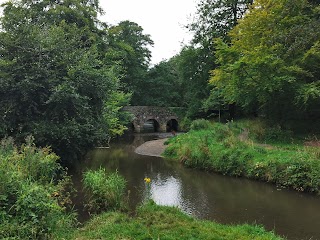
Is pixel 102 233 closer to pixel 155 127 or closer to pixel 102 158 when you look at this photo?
pixel 102 158

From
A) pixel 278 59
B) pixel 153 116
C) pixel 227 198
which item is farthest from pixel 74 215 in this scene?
pixel 153 116

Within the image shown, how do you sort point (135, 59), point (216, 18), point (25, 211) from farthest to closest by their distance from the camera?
point (135, 59), point (216, 18), point (25, 211)

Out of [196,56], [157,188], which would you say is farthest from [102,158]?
[196,56]

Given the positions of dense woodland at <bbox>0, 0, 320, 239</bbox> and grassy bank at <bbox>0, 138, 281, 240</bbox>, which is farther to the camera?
dense woodland at <bbox>0, 0, 320, 239</bbox>

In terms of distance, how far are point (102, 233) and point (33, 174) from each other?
Answer: 3031 millimetres

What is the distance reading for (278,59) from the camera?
61.5 feet

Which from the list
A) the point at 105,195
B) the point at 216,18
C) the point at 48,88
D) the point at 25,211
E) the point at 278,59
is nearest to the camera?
the point at 25,211

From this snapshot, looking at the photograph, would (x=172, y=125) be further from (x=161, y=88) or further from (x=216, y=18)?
(x=216, y=18)

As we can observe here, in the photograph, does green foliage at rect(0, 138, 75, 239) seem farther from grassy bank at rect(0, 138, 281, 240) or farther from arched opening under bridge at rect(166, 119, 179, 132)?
arched opening under bridge at rect(166, 119, 179, 132)

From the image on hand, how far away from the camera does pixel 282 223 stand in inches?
383

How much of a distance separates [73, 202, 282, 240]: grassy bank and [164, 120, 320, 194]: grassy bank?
590 cm

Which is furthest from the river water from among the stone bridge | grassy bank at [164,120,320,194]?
the stone bridge

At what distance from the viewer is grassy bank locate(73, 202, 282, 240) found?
7.30 meters

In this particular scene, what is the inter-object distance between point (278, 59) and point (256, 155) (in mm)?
6336
